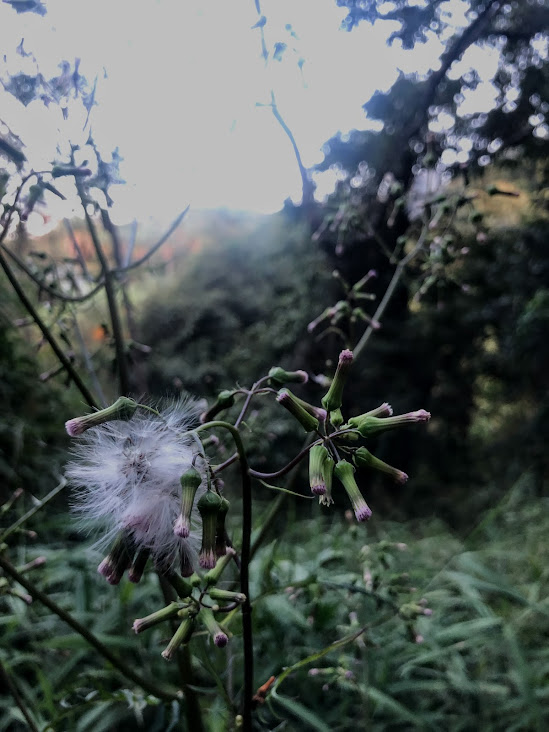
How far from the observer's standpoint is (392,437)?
2805 mm

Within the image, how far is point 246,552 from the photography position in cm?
50

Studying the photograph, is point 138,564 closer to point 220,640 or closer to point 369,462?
point 220,640

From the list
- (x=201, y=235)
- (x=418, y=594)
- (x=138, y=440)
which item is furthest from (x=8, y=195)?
(x=201, y=235)

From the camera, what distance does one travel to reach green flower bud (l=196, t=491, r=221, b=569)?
1.49ft

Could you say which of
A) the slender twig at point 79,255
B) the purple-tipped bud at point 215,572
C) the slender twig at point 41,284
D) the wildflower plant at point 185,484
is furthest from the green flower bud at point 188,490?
the slender twig at point 79,255

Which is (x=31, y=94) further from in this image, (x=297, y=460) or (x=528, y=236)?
(x=528, y=236)

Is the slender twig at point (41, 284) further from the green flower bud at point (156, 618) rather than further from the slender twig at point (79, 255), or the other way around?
the green flower bud at point (156, 618)

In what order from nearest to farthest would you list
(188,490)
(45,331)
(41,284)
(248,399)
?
1. (188,490)
2. (248,399)
3. (45,331)
4. (41,284)

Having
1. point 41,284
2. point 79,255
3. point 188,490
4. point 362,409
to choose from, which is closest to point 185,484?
point 188,490

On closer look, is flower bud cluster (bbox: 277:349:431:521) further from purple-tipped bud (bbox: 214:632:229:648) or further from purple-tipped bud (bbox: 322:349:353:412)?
purple-tipped bud (bbox: 214:632:229:648)

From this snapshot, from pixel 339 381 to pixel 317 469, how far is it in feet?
0.27

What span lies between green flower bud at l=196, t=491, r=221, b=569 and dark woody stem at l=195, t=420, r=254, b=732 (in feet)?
0.09

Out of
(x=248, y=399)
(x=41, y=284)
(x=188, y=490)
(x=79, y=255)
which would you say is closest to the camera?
(x=188, y=490)

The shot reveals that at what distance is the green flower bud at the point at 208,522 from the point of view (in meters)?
0.46
